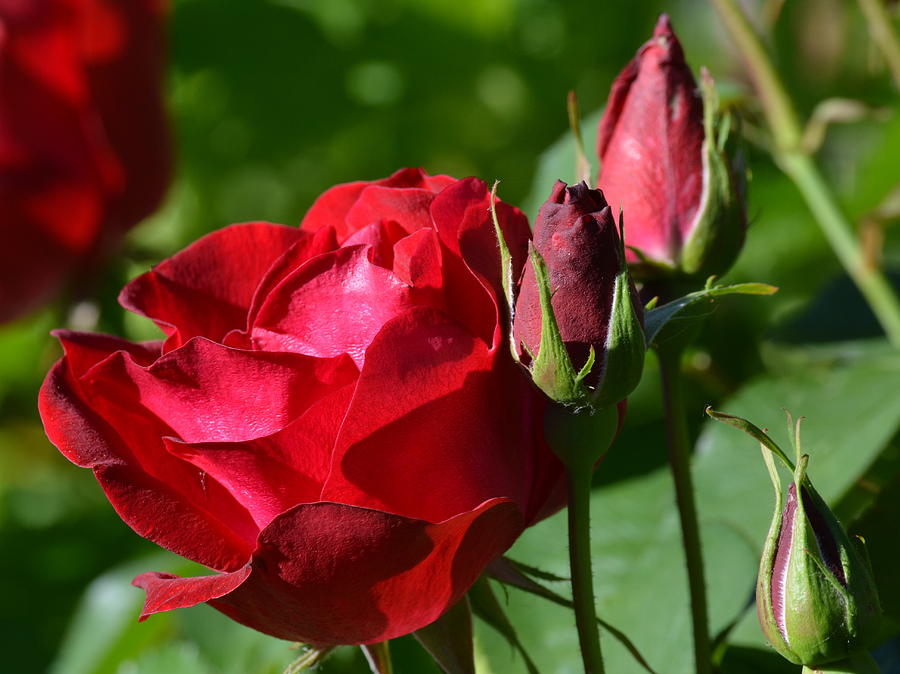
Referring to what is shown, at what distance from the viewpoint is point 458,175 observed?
3.56 ft

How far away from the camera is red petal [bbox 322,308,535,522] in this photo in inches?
10.9

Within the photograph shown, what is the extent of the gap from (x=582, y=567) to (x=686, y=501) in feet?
0.20

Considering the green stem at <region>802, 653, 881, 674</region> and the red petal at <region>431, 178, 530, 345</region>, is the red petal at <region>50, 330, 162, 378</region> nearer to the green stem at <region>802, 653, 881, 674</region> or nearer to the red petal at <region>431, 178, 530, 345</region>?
the red petal at <region>431, 178, 530, 345</region>

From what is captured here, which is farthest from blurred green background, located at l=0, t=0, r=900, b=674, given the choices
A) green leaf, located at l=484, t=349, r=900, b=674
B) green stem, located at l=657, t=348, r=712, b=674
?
green stem, located at l=657, t=348, r=712, b=674

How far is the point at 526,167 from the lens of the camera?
102 cm

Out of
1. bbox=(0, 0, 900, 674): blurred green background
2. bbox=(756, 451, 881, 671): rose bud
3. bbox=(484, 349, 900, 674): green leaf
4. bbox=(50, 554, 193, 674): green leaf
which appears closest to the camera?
bbox=(756, 451, 881, 671): rose bud

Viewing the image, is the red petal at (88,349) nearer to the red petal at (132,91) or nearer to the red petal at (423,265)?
the red petal at (423,265)

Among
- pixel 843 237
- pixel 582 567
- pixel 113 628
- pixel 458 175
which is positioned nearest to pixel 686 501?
pixel 582 567

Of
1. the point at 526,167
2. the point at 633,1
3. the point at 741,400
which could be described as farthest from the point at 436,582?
the point at 633,1

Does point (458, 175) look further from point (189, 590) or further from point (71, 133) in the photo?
point (189, 590)

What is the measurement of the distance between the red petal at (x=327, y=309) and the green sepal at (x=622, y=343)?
61mm

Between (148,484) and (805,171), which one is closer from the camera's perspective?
(148,484)

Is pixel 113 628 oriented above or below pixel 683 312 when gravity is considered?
below

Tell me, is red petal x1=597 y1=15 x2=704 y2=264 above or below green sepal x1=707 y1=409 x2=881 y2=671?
above
